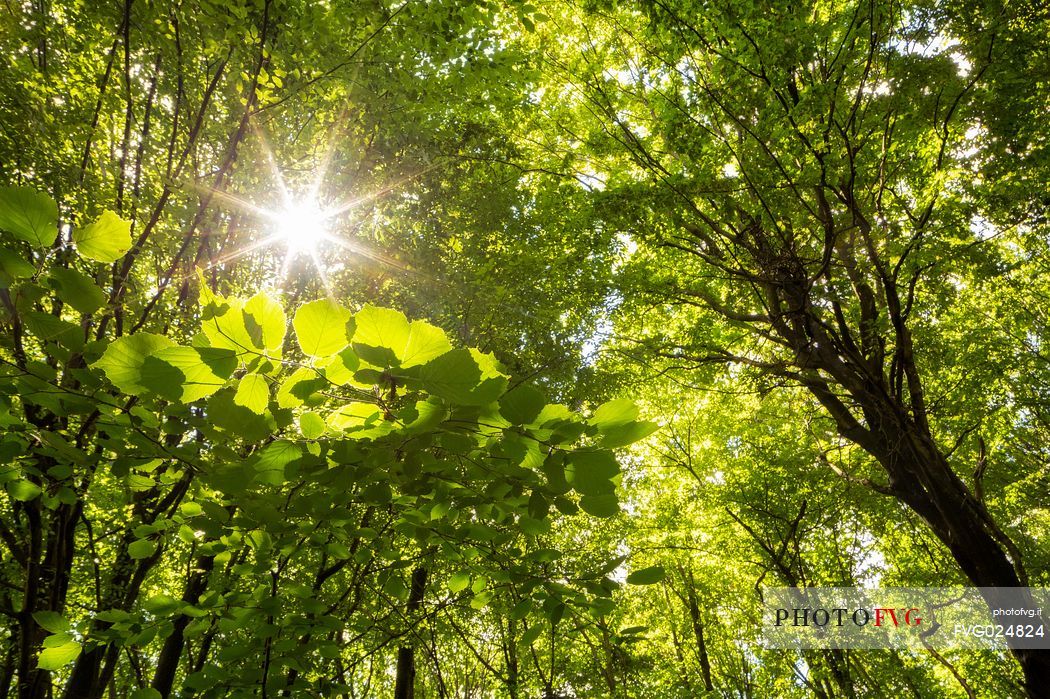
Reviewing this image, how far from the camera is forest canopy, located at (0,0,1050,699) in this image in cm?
82

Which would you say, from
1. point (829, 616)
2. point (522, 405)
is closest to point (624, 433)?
point (522, 405)

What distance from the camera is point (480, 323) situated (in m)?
6.03

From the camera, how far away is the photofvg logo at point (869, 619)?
10523mm

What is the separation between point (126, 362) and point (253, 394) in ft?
0.57

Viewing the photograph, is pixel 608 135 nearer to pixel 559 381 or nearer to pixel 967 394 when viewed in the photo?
pixel 559 381

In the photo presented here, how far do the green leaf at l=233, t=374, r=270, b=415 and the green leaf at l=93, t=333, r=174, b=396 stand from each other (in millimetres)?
117

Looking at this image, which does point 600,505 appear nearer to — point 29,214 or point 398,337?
point 398,337

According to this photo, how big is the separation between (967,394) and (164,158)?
980cm

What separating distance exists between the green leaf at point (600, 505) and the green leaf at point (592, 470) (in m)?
0.08

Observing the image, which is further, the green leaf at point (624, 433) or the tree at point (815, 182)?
the tree at point (815, 182)

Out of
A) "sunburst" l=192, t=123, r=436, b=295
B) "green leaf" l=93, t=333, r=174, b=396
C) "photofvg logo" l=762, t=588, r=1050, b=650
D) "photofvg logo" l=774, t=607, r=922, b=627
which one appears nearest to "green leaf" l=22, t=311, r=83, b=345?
"green leaf" l=93, t=333, r=174, b=396

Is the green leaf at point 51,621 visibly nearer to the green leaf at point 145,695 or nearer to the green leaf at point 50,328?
the green leaf at point 145,695

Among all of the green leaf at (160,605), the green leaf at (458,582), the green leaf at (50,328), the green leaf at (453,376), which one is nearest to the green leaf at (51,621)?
the green leaf at (160,605)

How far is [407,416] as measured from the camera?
72 cm
